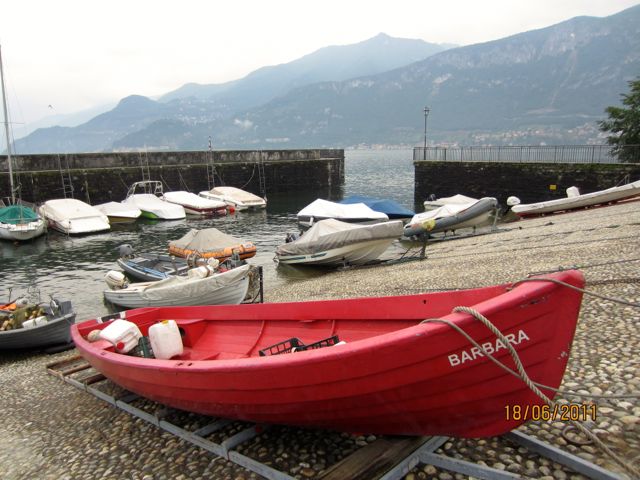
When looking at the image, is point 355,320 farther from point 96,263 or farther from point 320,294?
point 96,263

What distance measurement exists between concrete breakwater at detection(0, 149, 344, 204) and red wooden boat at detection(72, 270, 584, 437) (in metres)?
37.4

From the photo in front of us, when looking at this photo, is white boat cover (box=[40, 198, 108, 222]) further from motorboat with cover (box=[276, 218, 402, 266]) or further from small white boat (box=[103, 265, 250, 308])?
small white boat (box=[103, 265, 250, 308])

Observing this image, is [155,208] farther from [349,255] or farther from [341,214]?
[349,255]

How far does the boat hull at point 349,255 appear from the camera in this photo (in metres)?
18.3

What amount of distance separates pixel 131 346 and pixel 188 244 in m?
11.7

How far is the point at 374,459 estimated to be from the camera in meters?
4.23

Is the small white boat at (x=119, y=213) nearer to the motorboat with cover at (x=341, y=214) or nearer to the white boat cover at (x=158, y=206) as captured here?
the white boat cover at (x=158, y=206)

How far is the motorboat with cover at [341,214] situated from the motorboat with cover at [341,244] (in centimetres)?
634

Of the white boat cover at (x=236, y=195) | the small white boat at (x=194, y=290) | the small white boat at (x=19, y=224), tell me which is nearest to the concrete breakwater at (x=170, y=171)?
the white boat cover at (x=236, y=195)

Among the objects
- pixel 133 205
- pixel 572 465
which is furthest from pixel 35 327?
pixel 133 205

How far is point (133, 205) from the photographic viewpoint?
1367 inches

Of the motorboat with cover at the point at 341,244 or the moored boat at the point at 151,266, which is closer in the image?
the moored boat at the point at 151,266

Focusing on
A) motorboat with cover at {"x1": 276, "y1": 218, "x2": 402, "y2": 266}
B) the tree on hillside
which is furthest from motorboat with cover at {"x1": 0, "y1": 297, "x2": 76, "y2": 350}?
the tree on hillside

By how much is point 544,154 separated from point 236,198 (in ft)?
84.7
